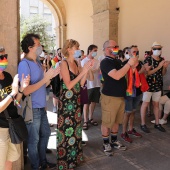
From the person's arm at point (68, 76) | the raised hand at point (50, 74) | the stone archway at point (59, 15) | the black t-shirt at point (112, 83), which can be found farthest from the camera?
the stone archway at point (59, 15)

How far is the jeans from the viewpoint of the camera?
9.18ft

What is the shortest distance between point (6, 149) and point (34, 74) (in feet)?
2.89

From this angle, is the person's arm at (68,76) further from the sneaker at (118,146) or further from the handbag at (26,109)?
the sneaker at (118,146)

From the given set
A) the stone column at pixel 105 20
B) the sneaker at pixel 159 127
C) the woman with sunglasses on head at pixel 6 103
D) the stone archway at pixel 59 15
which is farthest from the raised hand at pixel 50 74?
the stone archway at pixel 59 15

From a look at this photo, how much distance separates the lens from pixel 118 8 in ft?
28.2

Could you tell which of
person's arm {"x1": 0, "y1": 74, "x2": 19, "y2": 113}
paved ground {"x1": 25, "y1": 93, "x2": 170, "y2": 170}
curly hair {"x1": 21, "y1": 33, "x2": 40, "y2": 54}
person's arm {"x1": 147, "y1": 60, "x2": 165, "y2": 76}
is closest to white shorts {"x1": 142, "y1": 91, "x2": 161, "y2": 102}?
person's arm {"x1": 147, "y1": 60, "x2": 165, "y2": 76}

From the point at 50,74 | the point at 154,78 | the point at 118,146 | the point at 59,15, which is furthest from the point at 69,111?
the point at 59,15

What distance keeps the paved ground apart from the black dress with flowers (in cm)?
28

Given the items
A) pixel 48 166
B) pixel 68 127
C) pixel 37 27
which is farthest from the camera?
pixel 37 27

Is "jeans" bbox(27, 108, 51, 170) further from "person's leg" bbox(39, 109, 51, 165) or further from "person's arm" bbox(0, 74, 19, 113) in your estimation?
"person's arm" bbox(0, 74, 19, 113)

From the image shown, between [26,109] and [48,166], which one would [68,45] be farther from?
[48,166]

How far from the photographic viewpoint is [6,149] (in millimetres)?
2316

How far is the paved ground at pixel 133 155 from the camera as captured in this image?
3.37 meters

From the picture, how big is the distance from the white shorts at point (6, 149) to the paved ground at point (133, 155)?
3.11ft
